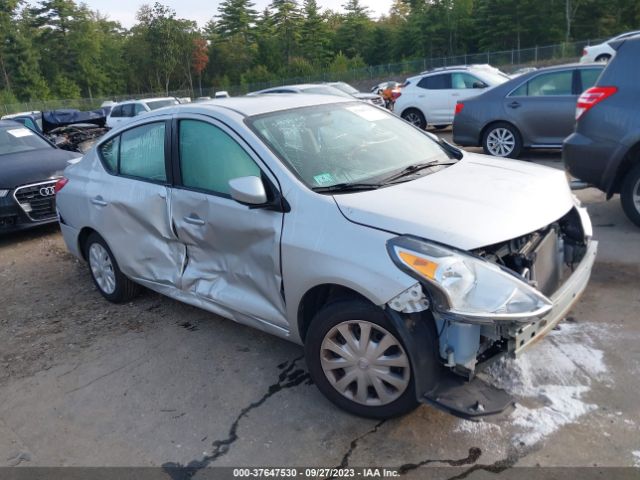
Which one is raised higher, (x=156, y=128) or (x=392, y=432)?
(x=156, y=128)

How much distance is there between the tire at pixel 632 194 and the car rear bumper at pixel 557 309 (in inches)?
97.2

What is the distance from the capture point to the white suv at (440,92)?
13609mm

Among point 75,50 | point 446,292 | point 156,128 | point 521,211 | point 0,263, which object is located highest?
point 75,50

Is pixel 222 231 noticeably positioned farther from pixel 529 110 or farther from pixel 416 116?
pixel 416 116

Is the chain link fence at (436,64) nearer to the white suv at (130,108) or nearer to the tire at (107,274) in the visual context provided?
the white suv at (130,108)

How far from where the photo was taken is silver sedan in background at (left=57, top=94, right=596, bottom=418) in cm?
273

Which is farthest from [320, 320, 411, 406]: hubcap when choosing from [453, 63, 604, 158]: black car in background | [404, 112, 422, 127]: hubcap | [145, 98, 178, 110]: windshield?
[145, 98, 178, 110]: windshield

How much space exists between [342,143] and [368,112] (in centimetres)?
67

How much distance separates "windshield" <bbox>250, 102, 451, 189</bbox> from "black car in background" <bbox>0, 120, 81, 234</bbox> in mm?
4967

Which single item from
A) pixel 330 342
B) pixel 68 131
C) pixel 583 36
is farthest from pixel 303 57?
pixel 330 342

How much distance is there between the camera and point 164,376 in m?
3.82

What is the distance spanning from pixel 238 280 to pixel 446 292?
1588 mm

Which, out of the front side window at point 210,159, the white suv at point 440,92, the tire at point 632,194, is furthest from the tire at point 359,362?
the white suv at point 440,92

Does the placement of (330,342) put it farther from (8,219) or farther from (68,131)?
(68,131)
